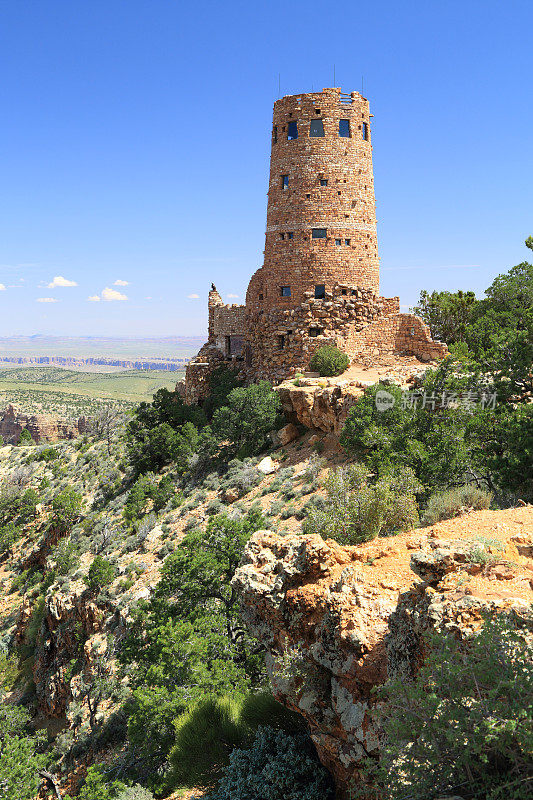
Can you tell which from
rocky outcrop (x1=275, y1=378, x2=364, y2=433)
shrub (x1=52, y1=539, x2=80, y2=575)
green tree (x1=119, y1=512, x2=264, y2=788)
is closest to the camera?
green tree (x1=119, y1=512, x2=264, y2=788)

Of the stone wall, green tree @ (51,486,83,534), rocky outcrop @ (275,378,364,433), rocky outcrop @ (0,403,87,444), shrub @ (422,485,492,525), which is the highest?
the stone wall

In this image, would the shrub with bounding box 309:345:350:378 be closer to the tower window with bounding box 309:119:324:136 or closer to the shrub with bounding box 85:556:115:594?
the tower window with bounding box 309:119:324:136

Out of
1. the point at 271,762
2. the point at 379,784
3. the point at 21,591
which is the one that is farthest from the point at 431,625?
the point at 21,591

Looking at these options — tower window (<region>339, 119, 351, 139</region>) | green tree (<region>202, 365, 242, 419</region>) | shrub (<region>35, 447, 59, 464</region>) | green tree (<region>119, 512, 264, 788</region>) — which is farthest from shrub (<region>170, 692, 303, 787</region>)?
shrub (<region>35, 447, 59, 464</region>)

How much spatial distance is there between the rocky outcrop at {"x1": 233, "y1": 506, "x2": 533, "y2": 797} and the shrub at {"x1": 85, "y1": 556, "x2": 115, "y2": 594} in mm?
16821

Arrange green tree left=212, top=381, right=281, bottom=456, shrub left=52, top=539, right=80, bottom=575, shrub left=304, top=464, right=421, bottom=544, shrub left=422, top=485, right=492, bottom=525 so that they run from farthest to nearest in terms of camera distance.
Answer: shrub left=52, top=539, right=80, bottom=575 < green tree left=212, top=381, right=281, bottom=456 < shrub left=304, top=464, right=421, bottom=544 < shrub left=422, top=485, right=492, bottom=525

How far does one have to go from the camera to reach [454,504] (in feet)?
43.8

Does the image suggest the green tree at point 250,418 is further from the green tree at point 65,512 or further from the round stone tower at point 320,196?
the green tree at point 65,512

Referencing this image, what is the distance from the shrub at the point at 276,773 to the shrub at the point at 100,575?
1646 cm

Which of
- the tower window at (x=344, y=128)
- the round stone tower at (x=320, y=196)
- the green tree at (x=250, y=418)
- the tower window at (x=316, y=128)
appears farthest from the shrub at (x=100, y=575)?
the tower window at (x=344, y=128)

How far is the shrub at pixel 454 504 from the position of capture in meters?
13.1

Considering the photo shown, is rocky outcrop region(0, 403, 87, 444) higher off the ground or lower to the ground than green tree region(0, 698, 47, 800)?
higher

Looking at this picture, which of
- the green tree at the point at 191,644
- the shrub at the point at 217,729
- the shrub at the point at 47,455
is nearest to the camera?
the shrub at the point at 217,729

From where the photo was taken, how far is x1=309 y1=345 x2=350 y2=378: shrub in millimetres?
29766
